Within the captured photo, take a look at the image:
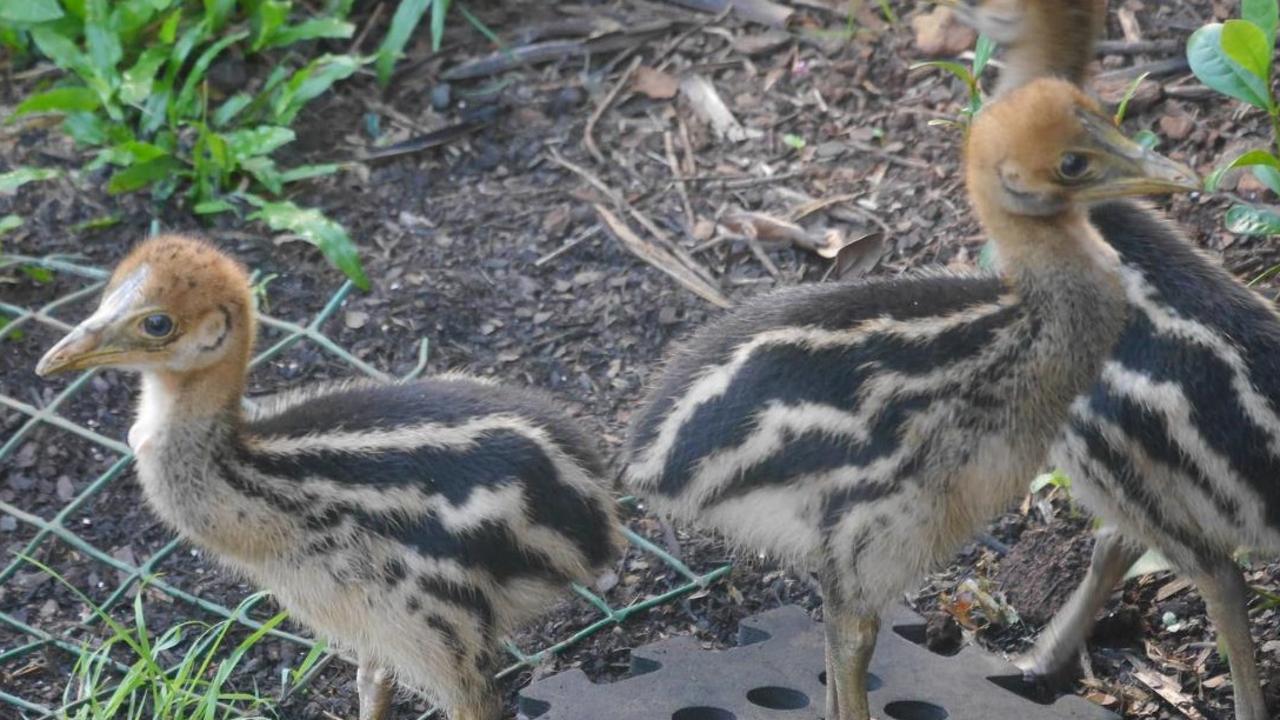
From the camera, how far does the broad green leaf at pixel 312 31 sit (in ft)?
21.2

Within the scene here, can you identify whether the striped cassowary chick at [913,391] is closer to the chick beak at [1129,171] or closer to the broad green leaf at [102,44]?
the chick beak at [1129,171]

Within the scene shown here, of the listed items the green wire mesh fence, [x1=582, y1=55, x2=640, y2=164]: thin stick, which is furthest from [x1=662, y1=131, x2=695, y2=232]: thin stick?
the green wire mesh fence

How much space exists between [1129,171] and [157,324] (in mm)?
2165

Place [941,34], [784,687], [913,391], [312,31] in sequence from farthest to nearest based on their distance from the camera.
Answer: [312,31] → [941,34] → [784,687] → [913,391]

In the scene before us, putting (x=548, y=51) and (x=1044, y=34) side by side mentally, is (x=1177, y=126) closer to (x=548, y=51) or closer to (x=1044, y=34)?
(x=1044, y=34)

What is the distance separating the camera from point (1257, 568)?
15.7 ft

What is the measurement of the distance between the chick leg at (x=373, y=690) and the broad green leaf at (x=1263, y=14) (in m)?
2.76

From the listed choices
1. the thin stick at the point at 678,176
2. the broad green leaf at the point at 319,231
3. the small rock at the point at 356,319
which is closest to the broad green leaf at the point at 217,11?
the broad green leaf at the point at 319,231

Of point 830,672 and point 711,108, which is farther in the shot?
point 711,108

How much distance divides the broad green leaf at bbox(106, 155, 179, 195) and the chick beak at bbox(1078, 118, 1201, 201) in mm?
3522

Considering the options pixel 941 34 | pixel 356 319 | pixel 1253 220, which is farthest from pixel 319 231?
pixel 1253 220

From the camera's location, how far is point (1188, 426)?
4016 mm

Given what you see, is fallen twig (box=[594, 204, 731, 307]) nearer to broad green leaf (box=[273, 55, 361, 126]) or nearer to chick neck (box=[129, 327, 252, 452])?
broad green leaf (box=[273, 55, 361, 126])

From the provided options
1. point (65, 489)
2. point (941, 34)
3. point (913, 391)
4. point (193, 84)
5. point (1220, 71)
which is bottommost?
point (65, 489)
